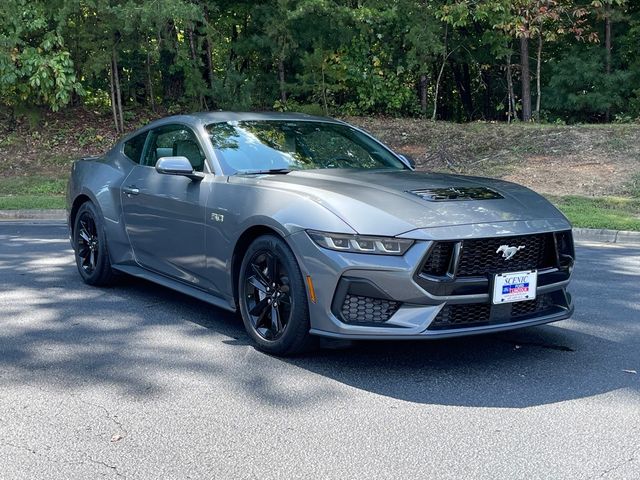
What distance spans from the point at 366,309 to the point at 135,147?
3264 mm

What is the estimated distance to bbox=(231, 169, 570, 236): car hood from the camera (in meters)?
4.72

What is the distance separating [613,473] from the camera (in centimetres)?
353

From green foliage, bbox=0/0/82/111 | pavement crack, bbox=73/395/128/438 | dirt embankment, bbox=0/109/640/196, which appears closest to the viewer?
pavement crack, bbox=73/395/128/438

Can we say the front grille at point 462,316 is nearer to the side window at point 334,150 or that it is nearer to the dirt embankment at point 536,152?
the side window at point 334,150

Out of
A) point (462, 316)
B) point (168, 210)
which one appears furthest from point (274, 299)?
point (168, 210)

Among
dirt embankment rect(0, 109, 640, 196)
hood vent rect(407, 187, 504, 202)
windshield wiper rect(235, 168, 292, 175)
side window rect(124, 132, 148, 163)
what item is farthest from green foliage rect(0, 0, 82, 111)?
hood vent rect(407, 187, 504, 202)

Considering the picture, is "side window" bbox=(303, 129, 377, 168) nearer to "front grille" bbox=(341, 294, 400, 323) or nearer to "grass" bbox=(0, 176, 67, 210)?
"front grille" bbox=(341, 294, 400, 323)

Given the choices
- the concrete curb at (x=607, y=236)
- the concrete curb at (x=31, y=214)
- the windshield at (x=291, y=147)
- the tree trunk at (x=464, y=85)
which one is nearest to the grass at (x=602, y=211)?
the concrete curb at (x=607, y=236)

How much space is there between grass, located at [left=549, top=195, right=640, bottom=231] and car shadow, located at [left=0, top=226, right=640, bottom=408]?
201 inches

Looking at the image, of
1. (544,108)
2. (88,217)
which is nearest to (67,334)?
(88,217)

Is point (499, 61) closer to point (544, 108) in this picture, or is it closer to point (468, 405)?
point (544, 108)

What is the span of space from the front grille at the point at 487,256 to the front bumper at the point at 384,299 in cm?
12

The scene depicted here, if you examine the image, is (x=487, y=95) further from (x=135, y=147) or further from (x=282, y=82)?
(x=135, y=147)

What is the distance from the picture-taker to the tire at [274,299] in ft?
16.3
